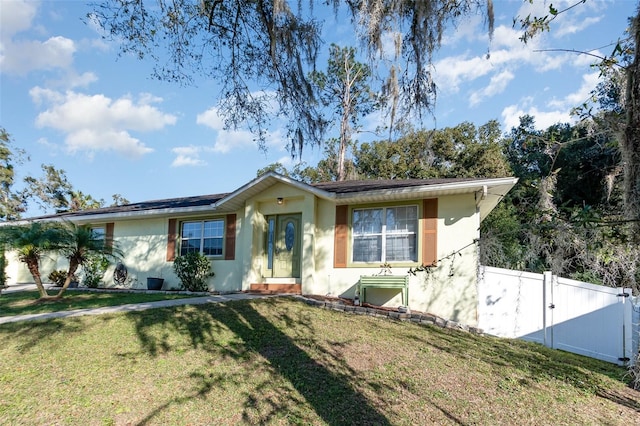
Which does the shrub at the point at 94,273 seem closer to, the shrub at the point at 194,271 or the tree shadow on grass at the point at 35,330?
the shrub at the point at 194,271

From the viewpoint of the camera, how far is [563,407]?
4.88m

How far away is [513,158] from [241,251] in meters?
20.0

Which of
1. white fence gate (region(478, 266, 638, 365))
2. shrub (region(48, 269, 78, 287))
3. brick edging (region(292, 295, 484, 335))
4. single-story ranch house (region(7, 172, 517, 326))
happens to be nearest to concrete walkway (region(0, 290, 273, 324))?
brick edging (region(292, 295, 484, 335))

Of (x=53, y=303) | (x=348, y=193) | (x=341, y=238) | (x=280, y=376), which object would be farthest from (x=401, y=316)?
(x=53, y=303)

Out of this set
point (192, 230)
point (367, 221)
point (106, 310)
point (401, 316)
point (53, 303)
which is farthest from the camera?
point (192, 230)

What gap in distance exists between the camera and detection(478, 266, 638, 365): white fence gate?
8.10 meters

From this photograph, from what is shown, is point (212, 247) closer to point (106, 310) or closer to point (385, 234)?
point (106, 310)

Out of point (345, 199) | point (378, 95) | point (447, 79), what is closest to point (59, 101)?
point (345, 199)

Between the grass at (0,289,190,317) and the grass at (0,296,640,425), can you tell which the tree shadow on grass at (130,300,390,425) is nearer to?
the grass at (0,296,640,425)

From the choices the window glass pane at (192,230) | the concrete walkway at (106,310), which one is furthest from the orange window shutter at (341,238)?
the window glass pane at (192,230)

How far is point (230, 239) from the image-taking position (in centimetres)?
1255

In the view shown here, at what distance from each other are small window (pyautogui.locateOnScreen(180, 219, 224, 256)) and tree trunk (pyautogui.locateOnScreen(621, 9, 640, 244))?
1091 cm

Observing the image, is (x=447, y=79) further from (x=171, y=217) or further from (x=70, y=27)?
(x=171, y=217)

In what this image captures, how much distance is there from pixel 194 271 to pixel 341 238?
190 inches
